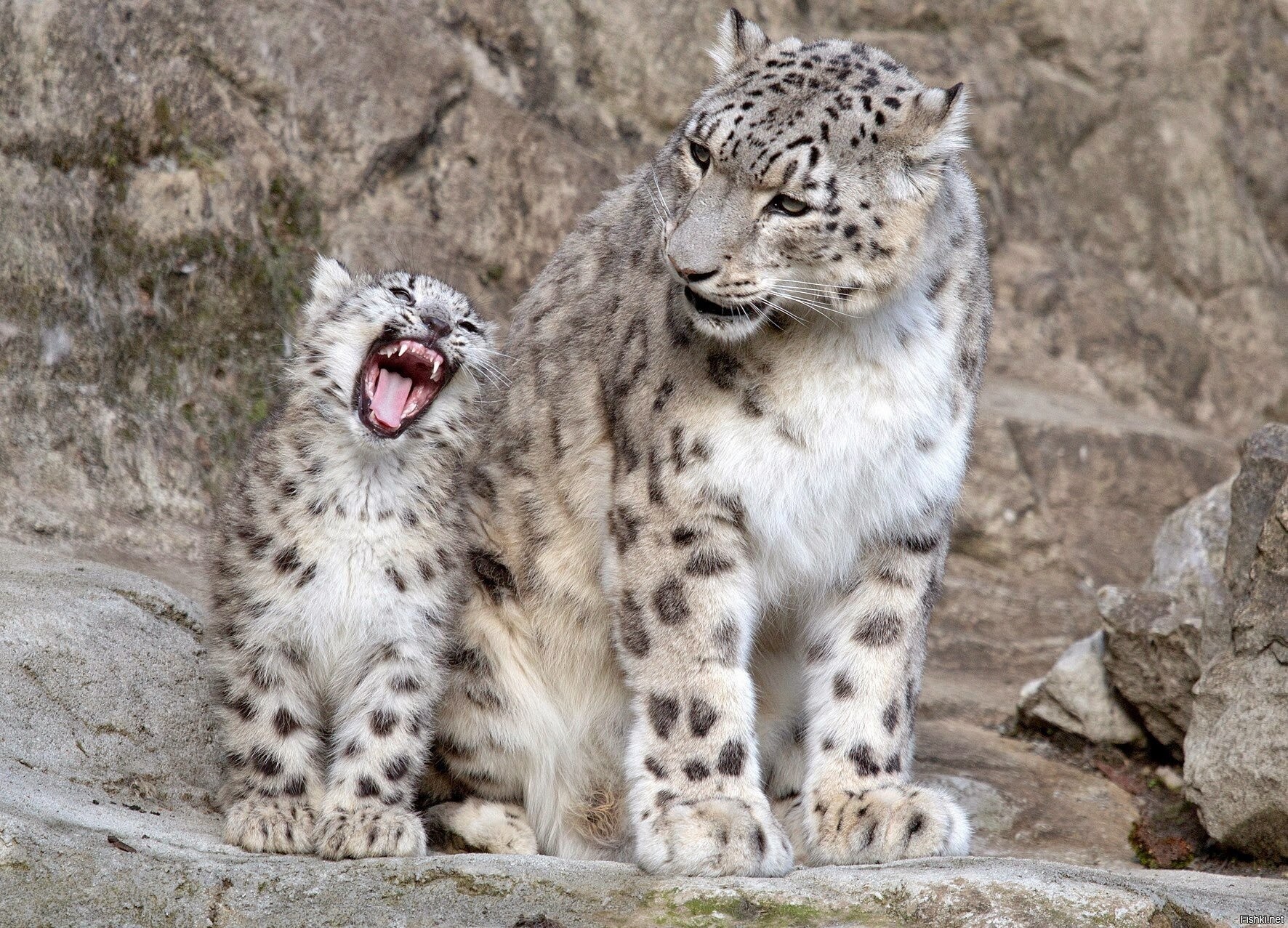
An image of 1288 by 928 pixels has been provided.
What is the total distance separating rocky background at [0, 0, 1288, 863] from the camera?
6984mm

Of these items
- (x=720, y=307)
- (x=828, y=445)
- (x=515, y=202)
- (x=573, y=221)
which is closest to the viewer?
(x=720, y=307)

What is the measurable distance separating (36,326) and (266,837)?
319 centimetres

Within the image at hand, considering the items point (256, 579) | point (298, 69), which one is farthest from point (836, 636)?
point (298, 69)

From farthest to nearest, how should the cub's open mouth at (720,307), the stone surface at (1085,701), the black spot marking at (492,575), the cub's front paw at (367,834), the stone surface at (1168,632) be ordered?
1. the stone surface at (1085,701)
2. the stone surface at (1168,632)
3. the black spot marking at (492,575)
4. the cub's open mouth at (720,307)
5. the cub's front paw at (367,834)

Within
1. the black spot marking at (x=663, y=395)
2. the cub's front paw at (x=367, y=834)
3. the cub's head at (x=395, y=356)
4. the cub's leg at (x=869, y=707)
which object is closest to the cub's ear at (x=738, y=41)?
the black spot marking at (x=663, y=395)

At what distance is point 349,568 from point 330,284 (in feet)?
3.68

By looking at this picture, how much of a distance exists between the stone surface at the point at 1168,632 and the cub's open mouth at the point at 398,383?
11.4 ft

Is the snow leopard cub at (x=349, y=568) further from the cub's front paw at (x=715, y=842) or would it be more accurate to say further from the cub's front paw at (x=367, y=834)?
the cub's front paw at (x=715, y=842)

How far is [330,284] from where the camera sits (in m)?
5.56

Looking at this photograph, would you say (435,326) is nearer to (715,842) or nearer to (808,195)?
(808,195)

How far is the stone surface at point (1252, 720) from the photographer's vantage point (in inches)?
223

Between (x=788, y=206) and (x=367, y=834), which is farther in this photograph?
(x=788, y=206)

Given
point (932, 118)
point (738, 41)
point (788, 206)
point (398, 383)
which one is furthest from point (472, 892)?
point (738, 41)

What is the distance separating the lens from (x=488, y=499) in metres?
5.88
